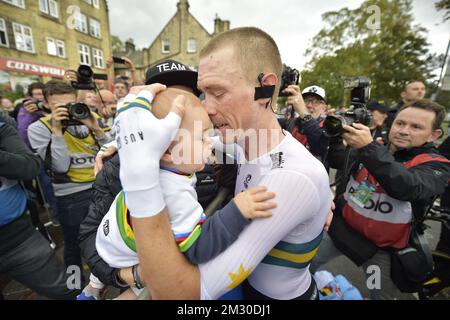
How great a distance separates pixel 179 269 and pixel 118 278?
A: 58cm

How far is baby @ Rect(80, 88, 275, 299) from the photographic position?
0.98 metres

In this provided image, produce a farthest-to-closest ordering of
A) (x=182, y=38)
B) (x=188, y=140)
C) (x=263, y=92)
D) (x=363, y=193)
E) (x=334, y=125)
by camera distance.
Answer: (x=182, y=38), (x=363, y=193), (x=334, y=125), (x=263, y=92), (x=188, y=140)

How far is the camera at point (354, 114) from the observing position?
196cm

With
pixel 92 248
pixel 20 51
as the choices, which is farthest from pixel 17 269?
pixel 20 51

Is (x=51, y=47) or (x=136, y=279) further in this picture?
(x=51, y=47)

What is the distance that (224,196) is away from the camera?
1.63 m

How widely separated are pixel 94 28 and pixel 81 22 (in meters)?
1.45

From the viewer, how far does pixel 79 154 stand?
2.97 meters

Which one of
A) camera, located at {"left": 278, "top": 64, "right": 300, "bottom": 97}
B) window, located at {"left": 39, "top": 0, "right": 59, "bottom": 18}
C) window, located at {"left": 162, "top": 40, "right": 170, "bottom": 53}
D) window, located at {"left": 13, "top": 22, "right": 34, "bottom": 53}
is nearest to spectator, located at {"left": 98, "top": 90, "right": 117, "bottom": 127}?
camera, located at {"left": 278, "top": 64, "right": 300, "bottom": 97}

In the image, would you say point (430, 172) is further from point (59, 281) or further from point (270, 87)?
point (59, 281)

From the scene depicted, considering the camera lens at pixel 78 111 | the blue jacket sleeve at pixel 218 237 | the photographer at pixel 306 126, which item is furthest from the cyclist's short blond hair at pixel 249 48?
the camera lens at pixel 78 111

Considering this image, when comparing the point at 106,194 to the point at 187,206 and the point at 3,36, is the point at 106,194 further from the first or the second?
the point at 3,36

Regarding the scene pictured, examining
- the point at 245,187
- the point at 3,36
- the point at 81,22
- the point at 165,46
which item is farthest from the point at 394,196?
the point at 165,46

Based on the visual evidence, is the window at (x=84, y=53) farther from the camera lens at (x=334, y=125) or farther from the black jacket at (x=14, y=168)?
the camera lens at (x=334, y=125)
